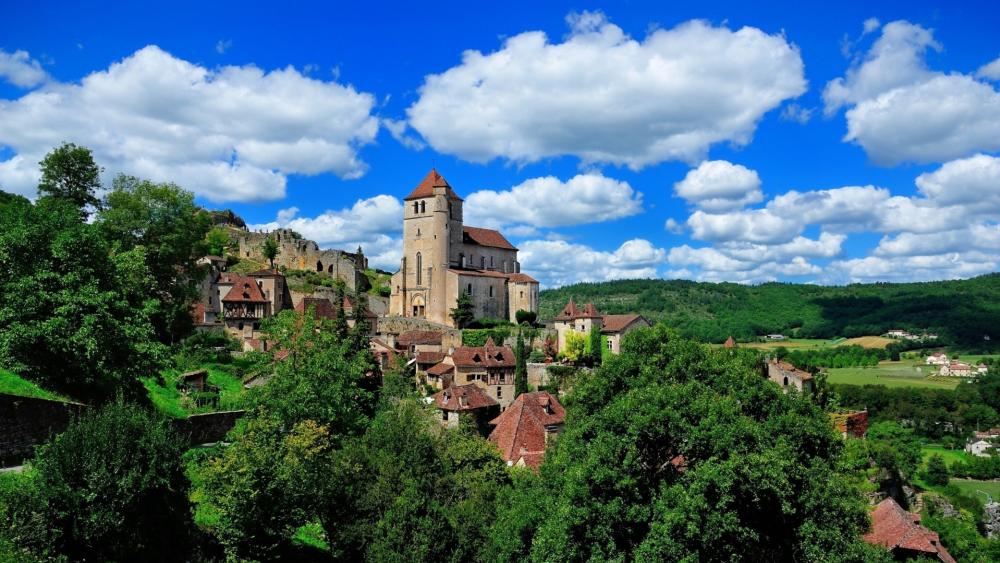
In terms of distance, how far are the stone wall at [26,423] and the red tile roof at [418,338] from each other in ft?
142

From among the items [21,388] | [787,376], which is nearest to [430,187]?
[787,376]

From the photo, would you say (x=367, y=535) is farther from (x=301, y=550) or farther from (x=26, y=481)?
(x=26, y=481)

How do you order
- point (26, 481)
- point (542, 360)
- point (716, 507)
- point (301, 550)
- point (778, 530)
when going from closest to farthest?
point (26, 481)
point (716, 507)
point (778, 530)
point (301, 550)
point (542, 360)

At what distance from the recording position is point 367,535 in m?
23.8

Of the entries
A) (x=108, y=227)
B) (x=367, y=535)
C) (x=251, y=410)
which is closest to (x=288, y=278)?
(x=108, y=227)

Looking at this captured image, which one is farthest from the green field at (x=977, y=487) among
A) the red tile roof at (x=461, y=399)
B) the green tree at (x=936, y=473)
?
the red tile roof at (x=461, y=399)

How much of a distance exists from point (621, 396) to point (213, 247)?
6692 cm

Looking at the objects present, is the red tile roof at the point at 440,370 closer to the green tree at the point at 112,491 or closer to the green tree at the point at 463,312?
the green tree at the point at 463,312

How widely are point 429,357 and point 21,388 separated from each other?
3894 cm

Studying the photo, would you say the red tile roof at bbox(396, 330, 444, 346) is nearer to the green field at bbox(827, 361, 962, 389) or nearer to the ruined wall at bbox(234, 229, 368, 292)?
the ruined wall at bbox(234, 229, 368, 292)

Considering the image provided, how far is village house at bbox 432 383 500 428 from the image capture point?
45.8 metres

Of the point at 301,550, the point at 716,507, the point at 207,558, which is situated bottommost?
the point at 301,550

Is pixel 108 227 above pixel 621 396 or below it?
above

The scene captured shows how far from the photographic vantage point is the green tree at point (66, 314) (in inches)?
965
